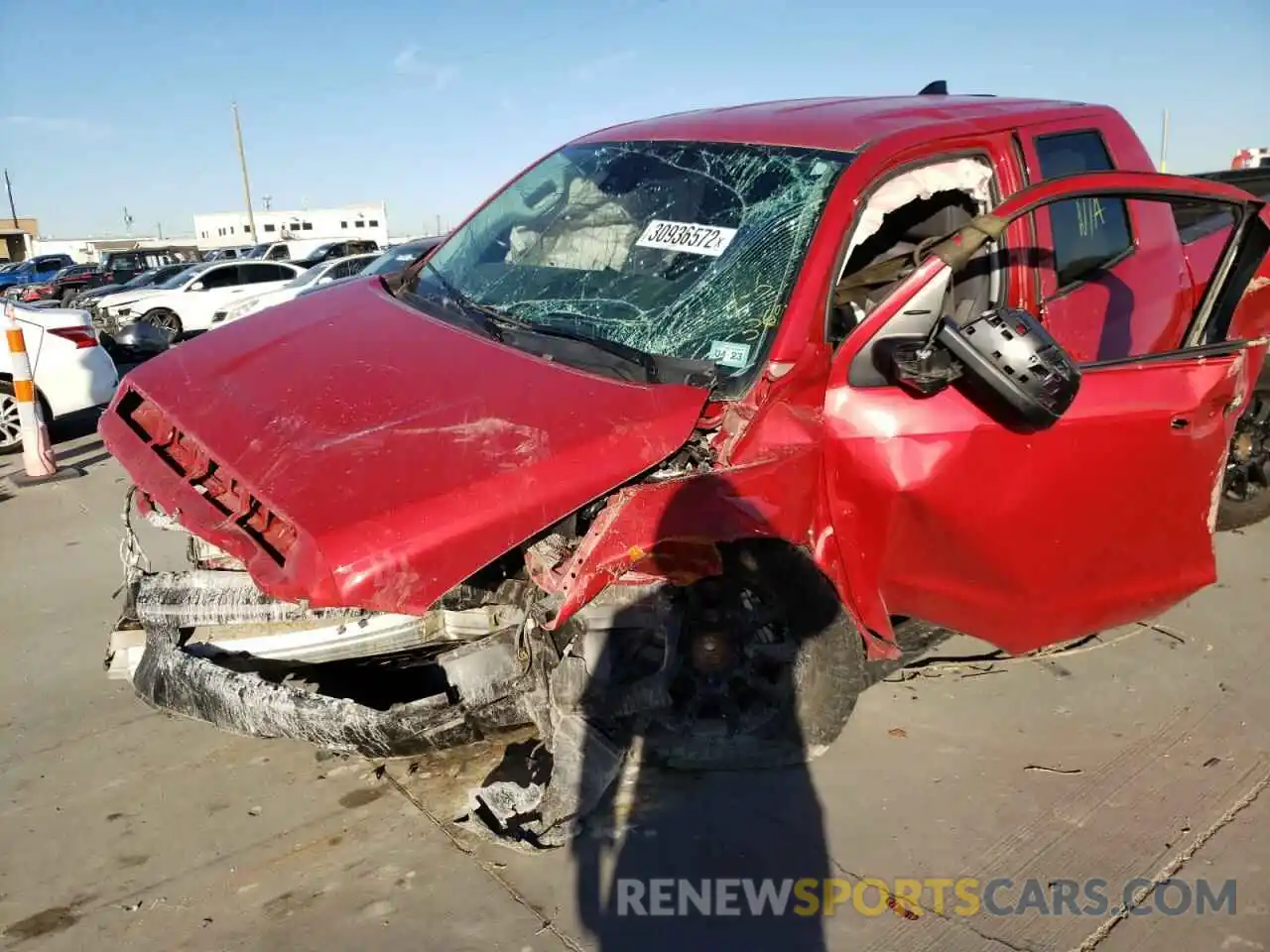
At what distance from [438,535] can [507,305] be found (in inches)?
52.8

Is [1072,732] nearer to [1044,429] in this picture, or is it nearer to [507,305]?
[1044,429]

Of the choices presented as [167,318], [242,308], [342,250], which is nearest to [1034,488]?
[242,308]

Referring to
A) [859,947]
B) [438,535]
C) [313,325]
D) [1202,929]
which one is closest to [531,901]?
[859,947]

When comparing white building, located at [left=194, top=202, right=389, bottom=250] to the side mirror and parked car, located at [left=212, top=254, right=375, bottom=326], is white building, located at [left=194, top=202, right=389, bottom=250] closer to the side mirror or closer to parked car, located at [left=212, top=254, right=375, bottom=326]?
parked car, located at [left=212, top=254, right=375, bottom=326]

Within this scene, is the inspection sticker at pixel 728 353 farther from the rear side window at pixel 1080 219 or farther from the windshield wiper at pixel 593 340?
the rear side window at pixel 1080 219

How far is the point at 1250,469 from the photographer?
16.9 ft

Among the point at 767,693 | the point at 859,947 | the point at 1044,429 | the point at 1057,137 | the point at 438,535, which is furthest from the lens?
the point at 1057,137

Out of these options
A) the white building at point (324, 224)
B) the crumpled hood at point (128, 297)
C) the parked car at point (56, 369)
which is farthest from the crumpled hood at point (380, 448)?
the white building at point (324, 224)

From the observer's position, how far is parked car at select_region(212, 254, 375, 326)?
50.8 ft

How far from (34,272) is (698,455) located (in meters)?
34.7

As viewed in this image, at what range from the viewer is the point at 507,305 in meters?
3.37

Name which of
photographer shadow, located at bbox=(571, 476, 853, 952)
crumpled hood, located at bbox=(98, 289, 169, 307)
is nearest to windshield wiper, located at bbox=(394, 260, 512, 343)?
photographer shadow, located at bbox=(571, 476, 853, 952)

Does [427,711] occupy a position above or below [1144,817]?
above

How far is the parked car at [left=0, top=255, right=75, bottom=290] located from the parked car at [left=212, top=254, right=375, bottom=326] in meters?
16.3
